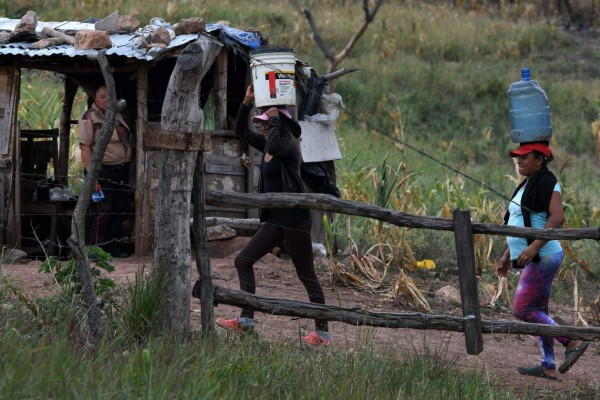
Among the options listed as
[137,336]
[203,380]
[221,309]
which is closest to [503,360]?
[221,309]

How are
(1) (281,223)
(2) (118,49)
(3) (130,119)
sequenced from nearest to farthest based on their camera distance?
(1) (281,223) < (2) (118,49) < (3) (130,119)

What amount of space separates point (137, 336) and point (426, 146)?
46.2 ft

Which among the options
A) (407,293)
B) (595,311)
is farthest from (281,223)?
(595,311)

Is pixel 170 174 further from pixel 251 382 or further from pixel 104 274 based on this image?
pixel 104 274

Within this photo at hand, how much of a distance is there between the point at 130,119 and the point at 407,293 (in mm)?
3604

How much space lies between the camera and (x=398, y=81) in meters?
23.1

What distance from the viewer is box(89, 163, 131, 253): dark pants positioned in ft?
34.2

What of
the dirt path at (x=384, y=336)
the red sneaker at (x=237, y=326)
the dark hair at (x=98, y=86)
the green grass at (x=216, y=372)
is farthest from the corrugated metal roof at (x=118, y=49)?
the green grass at (x=216, y=372)

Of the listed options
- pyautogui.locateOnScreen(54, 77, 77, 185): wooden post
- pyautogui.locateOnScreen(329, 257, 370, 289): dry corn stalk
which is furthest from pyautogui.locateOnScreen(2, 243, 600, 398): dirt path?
pyautogui.locateOnScreen(54, 77, 77, 185): wooden post

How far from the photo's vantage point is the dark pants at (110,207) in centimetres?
1042

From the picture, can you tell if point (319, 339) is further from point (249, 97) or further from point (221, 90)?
point (221, 90)

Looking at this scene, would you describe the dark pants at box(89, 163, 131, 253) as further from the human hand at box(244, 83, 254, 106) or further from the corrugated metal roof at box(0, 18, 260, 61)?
the human hand at box(244, 83, 254, 106)

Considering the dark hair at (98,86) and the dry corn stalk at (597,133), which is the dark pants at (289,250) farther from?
the dry corn stalk at (597,133)

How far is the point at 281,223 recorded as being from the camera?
22.7 feet
